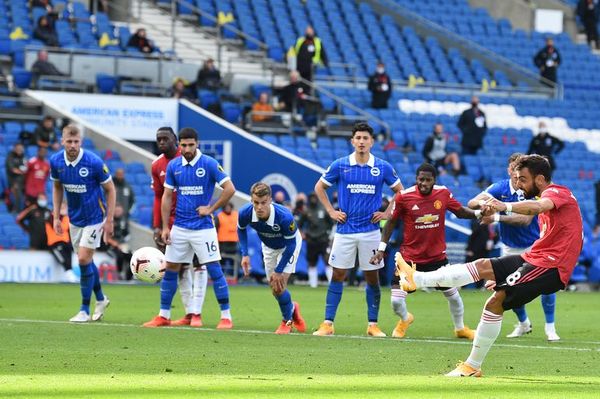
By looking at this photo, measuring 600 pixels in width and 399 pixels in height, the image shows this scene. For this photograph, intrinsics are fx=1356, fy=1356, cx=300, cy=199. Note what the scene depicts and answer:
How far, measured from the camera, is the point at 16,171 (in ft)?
89.5

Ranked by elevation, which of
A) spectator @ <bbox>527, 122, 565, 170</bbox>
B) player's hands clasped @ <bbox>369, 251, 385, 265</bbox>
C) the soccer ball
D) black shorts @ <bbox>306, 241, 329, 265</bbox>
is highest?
player's hands clasped @ <bbox>369, 251, 385, 265</bbox>

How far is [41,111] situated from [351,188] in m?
16.0

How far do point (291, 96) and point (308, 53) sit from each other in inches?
85.8

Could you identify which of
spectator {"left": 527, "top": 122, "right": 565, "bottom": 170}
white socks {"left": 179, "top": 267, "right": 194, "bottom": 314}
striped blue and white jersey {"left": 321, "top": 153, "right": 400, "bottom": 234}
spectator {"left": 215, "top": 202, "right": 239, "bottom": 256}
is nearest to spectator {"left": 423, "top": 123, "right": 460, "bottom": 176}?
spectator {"left": 527, "top": 122, "right": 565, "bottom": 170}

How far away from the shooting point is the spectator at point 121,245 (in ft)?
90.8

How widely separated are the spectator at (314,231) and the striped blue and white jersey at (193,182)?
1269 cm

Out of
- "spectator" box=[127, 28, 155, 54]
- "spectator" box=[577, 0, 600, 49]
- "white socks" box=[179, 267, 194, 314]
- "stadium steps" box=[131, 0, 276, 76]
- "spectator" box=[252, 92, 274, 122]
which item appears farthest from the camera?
"spectator" box=[577, 0, 600, 49]

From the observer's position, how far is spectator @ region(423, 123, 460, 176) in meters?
34.1

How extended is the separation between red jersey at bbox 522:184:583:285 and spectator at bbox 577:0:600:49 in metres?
35.0

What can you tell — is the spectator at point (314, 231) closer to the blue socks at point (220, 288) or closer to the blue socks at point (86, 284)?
the blue socks at point (86, 284)

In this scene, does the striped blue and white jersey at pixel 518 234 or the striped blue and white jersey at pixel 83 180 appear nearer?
the striped blue and white jersey at pixel 518 234

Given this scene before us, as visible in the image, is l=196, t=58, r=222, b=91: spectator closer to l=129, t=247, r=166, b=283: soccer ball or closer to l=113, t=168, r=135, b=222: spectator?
l=113, t=168, r=135, b=222: spectator

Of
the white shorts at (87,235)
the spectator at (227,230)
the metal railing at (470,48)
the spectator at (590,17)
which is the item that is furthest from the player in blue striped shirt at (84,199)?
the spectator at (590,17)

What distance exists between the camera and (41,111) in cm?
3066
